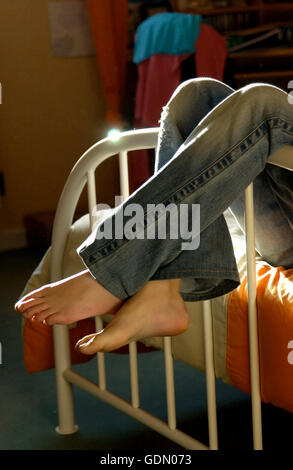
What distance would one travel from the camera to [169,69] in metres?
3.26

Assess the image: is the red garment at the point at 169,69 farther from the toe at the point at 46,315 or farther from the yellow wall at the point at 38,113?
the toe at the point at 46,315

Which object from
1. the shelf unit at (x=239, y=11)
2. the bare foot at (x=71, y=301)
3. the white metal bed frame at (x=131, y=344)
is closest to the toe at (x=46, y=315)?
the bare foot at (x=71, y=301)

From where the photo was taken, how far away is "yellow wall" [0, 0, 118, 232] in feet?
12.1

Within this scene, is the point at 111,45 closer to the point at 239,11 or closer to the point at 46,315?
the point at 239,11

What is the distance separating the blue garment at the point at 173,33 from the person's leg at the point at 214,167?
210 centimetres

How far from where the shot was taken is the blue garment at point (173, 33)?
10.5 feet

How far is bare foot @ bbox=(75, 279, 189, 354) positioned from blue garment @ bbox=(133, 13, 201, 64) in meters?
2.15

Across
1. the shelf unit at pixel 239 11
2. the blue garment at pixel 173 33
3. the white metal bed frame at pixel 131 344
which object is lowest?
the white metal bed frame at pixel 131 344

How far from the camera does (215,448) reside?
A: 1.36 meters

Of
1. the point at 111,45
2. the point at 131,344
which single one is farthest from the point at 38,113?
the point at 131,344

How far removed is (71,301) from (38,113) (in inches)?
107

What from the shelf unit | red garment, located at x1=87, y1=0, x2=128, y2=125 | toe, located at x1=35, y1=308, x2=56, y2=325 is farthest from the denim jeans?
the shelf unit

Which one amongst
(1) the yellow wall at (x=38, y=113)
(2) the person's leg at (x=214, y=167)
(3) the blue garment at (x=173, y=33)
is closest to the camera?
(2) the person's leg at (x=214, y=167)

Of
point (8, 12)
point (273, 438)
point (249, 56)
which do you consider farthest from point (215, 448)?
point (8, 12)
